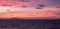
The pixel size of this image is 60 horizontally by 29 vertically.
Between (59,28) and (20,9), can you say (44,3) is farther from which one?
(59,28)

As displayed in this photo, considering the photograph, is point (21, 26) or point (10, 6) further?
point (21, 26)

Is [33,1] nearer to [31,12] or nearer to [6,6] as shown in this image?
[31,12]

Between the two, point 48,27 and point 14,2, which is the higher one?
point 14,2

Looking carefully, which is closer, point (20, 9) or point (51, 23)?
point (20, 9)

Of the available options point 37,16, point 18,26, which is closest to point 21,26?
point 18,26

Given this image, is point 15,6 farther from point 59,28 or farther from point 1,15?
point 59,28

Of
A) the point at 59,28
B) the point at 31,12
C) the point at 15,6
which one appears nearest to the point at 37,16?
the point at 31,12

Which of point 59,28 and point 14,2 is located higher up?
point 14,2
